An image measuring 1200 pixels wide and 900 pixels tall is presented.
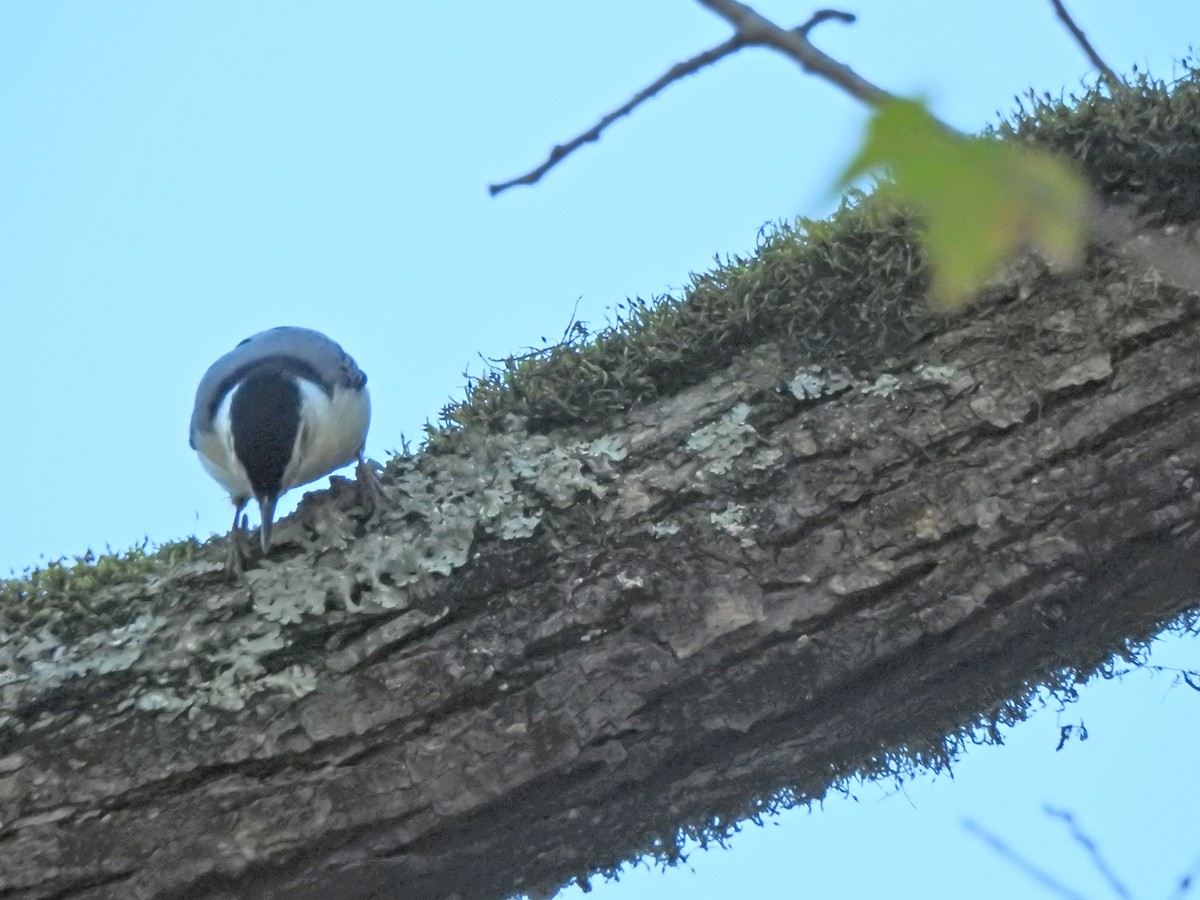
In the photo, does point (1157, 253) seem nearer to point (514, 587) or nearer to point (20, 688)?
point (514, 587)

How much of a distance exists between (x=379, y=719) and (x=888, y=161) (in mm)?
1816

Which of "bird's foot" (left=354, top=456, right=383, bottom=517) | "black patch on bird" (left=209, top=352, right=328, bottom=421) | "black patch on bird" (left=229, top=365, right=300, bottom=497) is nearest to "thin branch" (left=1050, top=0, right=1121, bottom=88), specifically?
"bird's foot" (left=354, top=456, right=383, bottom=517)

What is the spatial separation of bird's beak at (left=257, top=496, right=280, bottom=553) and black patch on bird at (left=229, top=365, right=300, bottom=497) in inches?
0.9

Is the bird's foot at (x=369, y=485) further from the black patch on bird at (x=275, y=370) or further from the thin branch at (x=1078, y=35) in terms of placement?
the thin branch at (x=1078, y=35)

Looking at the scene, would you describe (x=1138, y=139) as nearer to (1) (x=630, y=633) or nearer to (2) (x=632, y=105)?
(1) (x=630, y=633)

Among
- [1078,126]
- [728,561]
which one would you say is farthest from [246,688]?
[1078,126]

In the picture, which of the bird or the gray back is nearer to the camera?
the bird

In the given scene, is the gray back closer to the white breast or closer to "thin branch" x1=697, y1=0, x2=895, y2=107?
the white breast

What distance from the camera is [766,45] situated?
81 centimetres

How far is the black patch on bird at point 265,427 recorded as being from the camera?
9.62ft

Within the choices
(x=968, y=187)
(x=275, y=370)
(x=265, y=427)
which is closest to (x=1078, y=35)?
(x=968, y=187)

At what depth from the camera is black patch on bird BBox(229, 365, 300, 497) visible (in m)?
2.93

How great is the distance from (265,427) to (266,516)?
264 mm

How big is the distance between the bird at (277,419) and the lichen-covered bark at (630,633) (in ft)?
1.24
